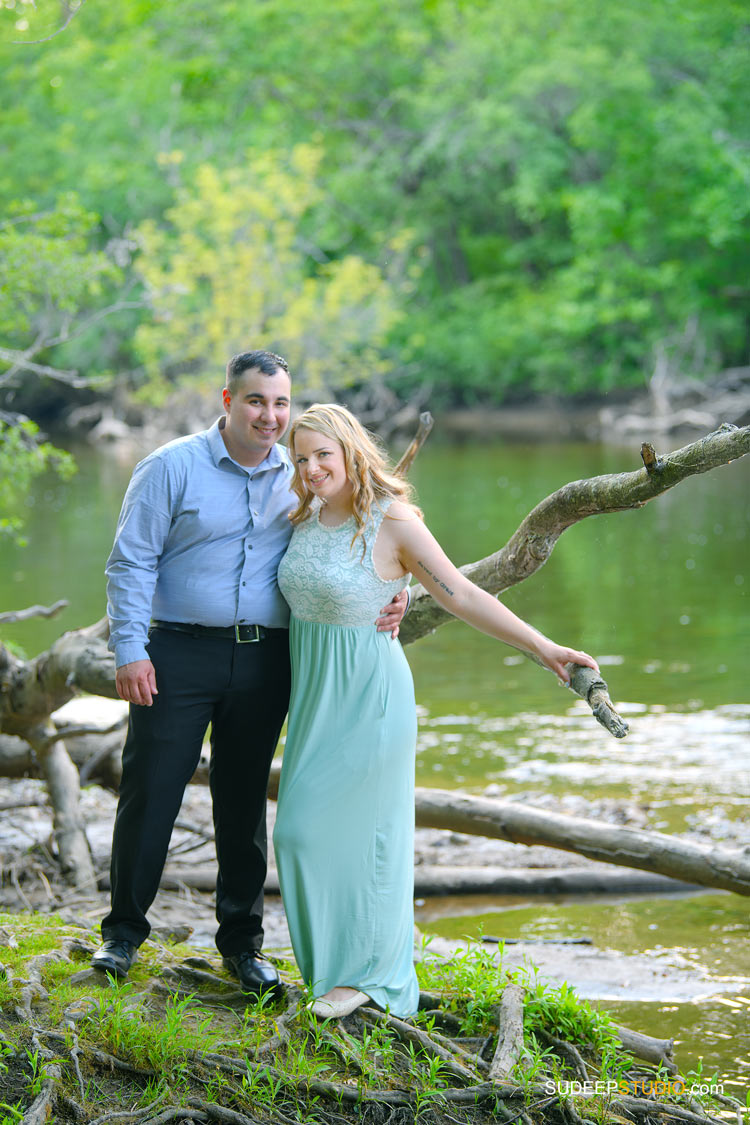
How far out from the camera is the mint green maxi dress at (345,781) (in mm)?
3938

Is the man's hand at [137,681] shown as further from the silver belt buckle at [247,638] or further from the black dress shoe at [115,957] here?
the black dress shoe at [115,957]

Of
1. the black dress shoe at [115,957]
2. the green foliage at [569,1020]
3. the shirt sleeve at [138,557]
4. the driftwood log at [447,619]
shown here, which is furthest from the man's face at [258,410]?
the green foliage at [569,1020]

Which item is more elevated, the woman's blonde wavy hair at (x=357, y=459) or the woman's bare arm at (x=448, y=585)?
the woman's blonde wavy hair at (x=357, y=459)

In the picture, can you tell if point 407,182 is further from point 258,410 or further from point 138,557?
point 138,557

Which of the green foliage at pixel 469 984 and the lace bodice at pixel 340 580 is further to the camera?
the green foliage at pixel 469 984

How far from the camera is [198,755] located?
4211 mm

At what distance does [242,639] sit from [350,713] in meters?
0.46

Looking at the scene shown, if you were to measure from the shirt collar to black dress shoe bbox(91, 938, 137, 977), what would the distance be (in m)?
1.63

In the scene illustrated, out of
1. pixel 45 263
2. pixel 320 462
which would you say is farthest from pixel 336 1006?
pixel 45 263

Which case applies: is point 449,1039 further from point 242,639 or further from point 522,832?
point 522,832

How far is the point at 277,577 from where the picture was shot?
4.16m

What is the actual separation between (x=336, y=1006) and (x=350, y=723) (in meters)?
0.88

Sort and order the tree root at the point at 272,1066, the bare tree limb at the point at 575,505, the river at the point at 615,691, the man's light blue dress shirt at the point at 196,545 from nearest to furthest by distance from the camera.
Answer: the tree root at the point at 272,1066 → the bare tree limb at the point at 575,505 → the man's light blue dress shirt at the point at 196,545 → the river at the point at 615,691

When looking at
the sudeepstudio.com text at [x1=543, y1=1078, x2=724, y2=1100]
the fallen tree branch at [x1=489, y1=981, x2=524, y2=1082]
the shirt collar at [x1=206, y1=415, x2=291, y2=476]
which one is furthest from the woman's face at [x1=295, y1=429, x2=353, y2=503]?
the sudeepstudio.com text at [x1=543, y1=1078, x2=724, y2=1100]
